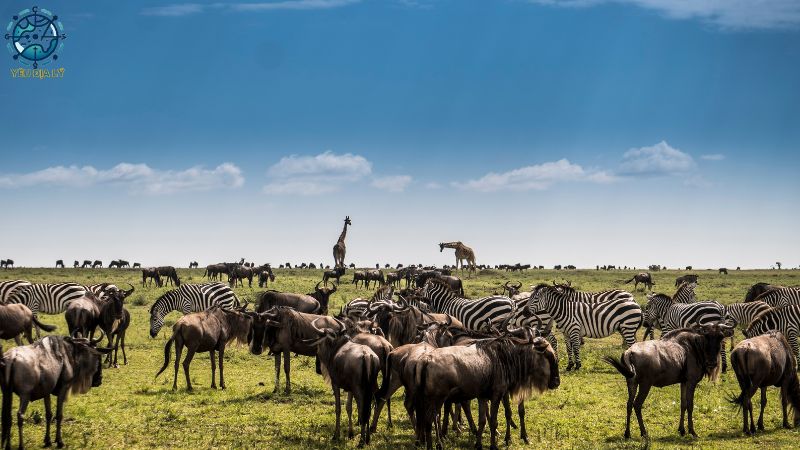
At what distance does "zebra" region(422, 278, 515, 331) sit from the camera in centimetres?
2217

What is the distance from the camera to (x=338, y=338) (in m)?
12.9

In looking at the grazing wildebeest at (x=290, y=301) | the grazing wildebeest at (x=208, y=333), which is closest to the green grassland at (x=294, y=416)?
the grazing wildebeest at (x=208, y=333)

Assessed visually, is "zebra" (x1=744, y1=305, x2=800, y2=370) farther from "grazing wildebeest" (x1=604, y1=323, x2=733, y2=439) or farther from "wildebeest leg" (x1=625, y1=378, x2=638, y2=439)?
"wildebeest leg" (x1=625, y1=378, x2=638, y2=439)

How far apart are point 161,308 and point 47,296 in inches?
194

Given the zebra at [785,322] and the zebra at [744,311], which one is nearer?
the zebra at [785,322]

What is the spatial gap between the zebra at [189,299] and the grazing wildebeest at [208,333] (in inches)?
309

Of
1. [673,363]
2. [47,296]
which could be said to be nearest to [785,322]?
[673,363]

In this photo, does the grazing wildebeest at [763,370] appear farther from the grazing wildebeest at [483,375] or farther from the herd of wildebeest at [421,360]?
the grazing wildebeest at [483,375]

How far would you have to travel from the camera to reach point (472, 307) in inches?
890

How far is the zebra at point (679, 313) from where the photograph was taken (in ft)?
74.4

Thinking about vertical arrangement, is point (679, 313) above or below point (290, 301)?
below

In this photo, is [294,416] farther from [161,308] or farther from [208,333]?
[161,308]

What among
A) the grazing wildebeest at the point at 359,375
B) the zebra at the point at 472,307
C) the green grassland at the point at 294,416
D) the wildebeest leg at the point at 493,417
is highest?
the zebra at the point at 472,307

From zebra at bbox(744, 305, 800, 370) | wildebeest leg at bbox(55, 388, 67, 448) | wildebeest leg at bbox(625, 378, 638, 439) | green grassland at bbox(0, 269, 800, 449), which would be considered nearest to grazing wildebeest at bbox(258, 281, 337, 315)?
green grassland at bbox(0, 269, 800, 449)
